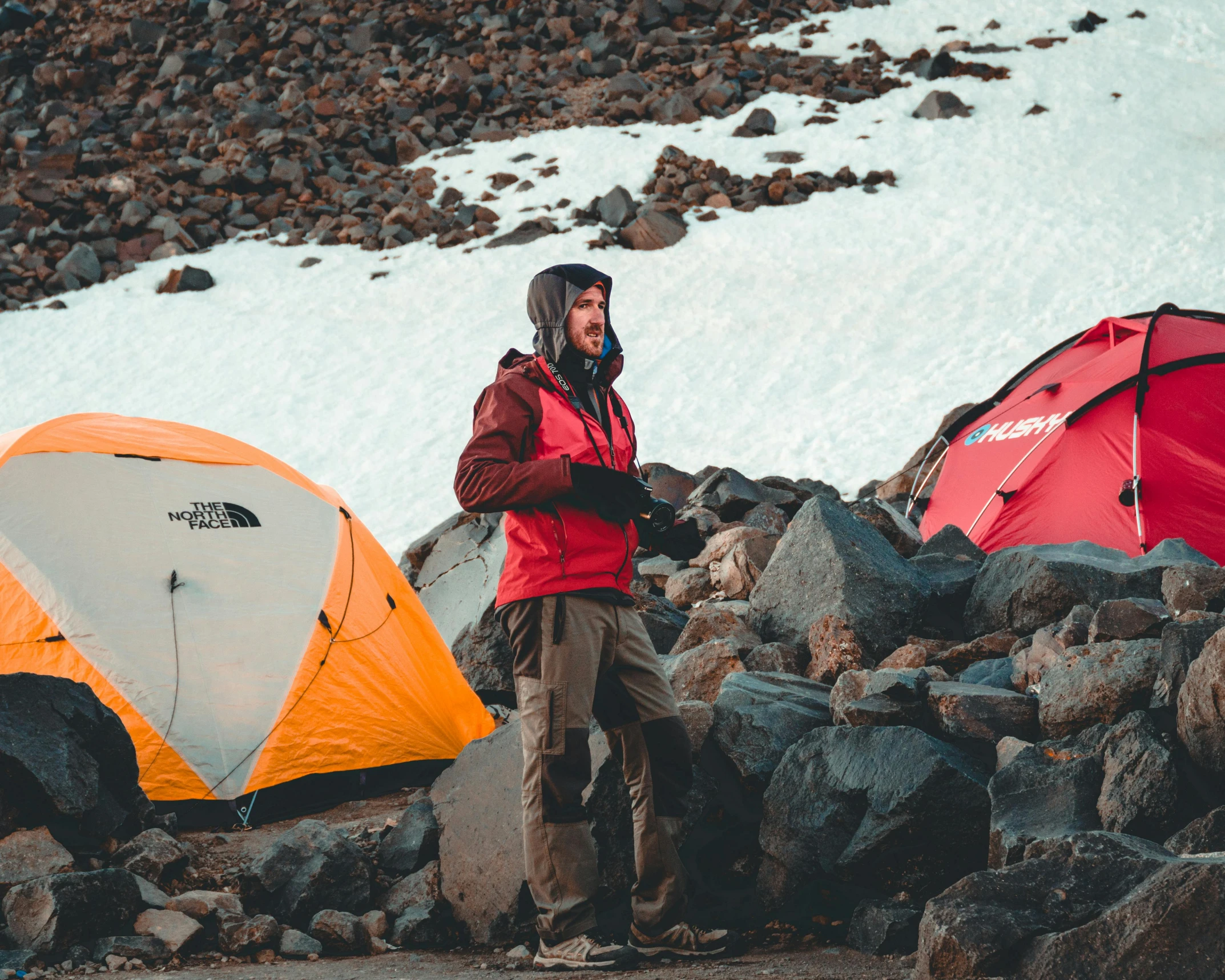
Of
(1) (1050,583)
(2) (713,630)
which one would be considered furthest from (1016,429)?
(2) (713,630)

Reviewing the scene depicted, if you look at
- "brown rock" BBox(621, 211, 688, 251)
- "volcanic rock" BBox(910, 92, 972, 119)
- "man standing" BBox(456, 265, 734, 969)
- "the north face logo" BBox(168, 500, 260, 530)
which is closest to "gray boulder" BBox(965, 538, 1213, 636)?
"man standing" BBox(456, 265, 734, 969)

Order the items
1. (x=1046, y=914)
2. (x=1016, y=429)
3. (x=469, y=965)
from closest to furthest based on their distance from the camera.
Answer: (x=1046, y=914)
(x=469, y=965)
(x=1016, y=429)

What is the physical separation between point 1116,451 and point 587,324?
5.37 metres

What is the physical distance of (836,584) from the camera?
6023mm

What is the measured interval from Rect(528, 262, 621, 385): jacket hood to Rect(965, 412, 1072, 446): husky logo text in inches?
212

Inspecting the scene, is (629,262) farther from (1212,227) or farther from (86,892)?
(86,892)

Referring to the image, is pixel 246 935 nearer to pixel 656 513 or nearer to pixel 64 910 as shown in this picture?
pixel 64 910

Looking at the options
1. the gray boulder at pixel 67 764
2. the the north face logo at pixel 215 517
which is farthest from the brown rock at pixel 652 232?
the gray boulder at pixel 67 764

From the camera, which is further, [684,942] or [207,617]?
[207,617]

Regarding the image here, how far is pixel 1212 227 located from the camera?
17.9 m

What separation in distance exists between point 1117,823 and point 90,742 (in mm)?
4212

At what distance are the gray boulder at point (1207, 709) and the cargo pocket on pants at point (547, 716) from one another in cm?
207

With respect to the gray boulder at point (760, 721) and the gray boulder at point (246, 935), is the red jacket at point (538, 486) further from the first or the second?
the gray boulder at point (246, 935)

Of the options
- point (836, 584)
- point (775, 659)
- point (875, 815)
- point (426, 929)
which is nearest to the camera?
point (875, 815)
